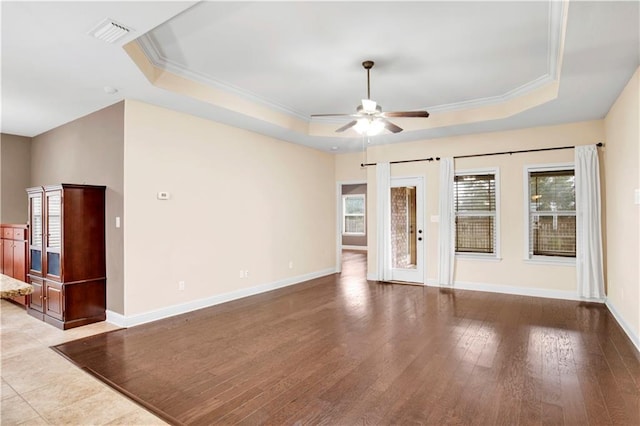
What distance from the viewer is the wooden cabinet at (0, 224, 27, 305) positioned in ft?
16.9

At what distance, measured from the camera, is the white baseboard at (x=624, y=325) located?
11.7 ft

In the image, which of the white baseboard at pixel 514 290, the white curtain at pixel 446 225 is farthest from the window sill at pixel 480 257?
the white baseboard at pixel 514 290

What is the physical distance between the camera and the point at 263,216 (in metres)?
6.32

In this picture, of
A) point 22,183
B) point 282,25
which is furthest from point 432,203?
point 22,183

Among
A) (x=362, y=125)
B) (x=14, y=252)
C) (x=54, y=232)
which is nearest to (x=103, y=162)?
(x=54, y=232)

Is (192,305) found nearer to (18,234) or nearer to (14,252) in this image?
(18,234)

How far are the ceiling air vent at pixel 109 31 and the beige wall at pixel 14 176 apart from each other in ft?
17.2

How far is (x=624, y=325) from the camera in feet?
13.3

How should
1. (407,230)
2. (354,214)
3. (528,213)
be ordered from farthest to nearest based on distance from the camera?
(354,214), (407,230), (528,213)

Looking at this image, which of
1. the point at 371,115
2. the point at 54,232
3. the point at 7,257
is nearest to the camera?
the point at 371,115

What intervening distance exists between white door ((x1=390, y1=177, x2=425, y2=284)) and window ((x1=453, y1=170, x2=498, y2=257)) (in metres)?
0.69

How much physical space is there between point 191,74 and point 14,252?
406 cm

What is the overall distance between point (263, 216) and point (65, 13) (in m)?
4.14

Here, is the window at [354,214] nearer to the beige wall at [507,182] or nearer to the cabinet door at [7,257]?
the beige wall at [507,182]
